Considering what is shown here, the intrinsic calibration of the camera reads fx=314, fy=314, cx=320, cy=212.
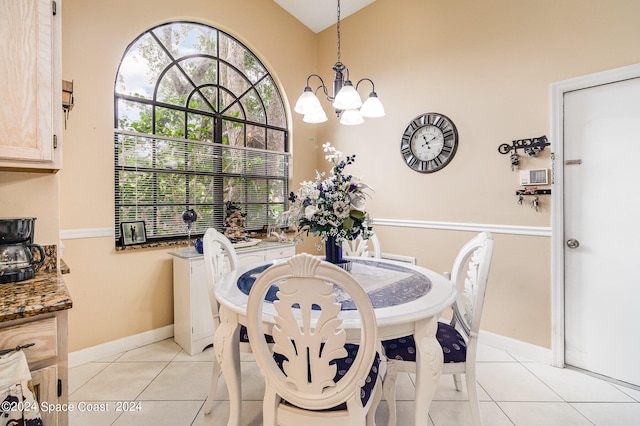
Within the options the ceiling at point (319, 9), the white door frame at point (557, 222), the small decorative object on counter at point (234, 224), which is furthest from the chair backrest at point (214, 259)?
the ceiling at point (319, 9)

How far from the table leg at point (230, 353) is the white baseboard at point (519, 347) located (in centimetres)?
220

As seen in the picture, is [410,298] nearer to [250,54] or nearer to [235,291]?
[235,291]

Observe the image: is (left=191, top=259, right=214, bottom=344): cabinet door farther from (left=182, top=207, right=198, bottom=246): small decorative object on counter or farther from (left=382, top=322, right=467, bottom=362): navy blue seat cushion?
(left=382, top=322, right=467, bottom=362): navy blue seat cushion

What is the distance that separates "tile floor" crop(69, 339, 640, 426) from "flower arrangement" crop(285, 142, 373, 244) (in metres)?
1.12

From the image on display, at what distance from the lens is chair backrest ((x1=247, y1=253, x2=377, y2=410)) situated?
1059 millimetres

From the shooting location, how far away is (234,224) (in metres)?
3.23

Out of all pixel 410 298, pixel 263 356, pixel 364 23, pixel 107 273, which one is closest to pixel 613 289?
pixel 410 298

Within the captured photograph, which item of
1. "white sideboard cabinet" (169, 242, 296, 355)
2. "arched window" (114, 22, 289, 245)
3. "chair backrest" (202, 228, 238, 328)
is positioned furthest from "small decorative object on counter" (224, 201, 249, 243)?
"chair backrest" (202, 228, 238, 328)

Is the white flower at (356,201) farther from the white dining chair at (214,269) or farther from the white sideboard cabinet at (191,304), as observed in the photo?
the white sideboard cabinet at (191,304)

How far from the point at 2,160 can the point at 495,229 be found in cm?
314

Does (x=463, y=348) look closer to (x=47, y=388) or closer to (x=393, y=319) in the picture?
(x=393, y=319)

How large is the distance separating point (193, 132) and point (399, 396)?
2833 millimetres

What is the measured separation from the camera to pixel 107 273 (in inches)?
99.7

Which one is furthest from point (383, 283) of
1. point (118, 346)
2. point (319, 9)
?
point (319, 9)
